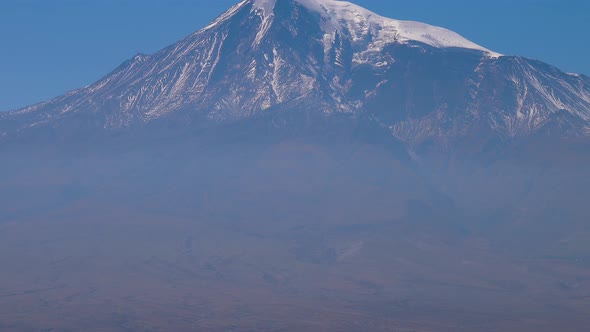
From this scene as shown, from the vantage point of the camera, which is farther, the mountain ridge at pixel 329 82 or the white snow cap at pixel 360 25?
the white snow cap at pixel 360 25

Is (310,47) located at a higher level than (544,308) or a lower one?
higher

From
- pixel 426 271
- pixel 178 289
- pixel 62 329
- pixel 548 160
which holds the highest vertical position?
pixel 548 160

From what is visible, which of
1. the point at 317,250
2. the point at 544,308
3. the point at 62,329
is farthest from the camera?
the point at 317,250

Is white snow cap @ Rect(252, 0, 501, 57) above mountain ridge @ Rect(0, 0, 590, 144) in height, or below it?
above

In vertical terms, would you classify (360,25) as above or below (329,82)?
above

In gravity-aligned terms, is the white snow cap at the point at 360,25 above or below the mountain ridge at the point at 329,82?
above

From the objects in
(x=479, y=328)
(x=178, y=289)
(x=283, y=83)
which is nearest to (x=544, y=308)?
(x=479, y=328)

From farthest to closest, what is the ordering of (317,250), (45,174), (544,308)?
1. (45,174)
2. (317,250)
3. (544,308)

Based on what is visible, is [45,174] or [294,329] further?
[45,174]

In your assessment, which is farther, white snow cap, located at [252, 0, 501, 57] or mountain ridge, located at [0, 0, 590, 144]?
white snow cap, located at [252, 0, 501, 57]

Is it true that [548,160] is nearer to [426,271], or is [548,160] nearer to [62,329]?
[426,271]

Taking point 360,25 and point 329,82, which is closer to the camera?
point 329,82
